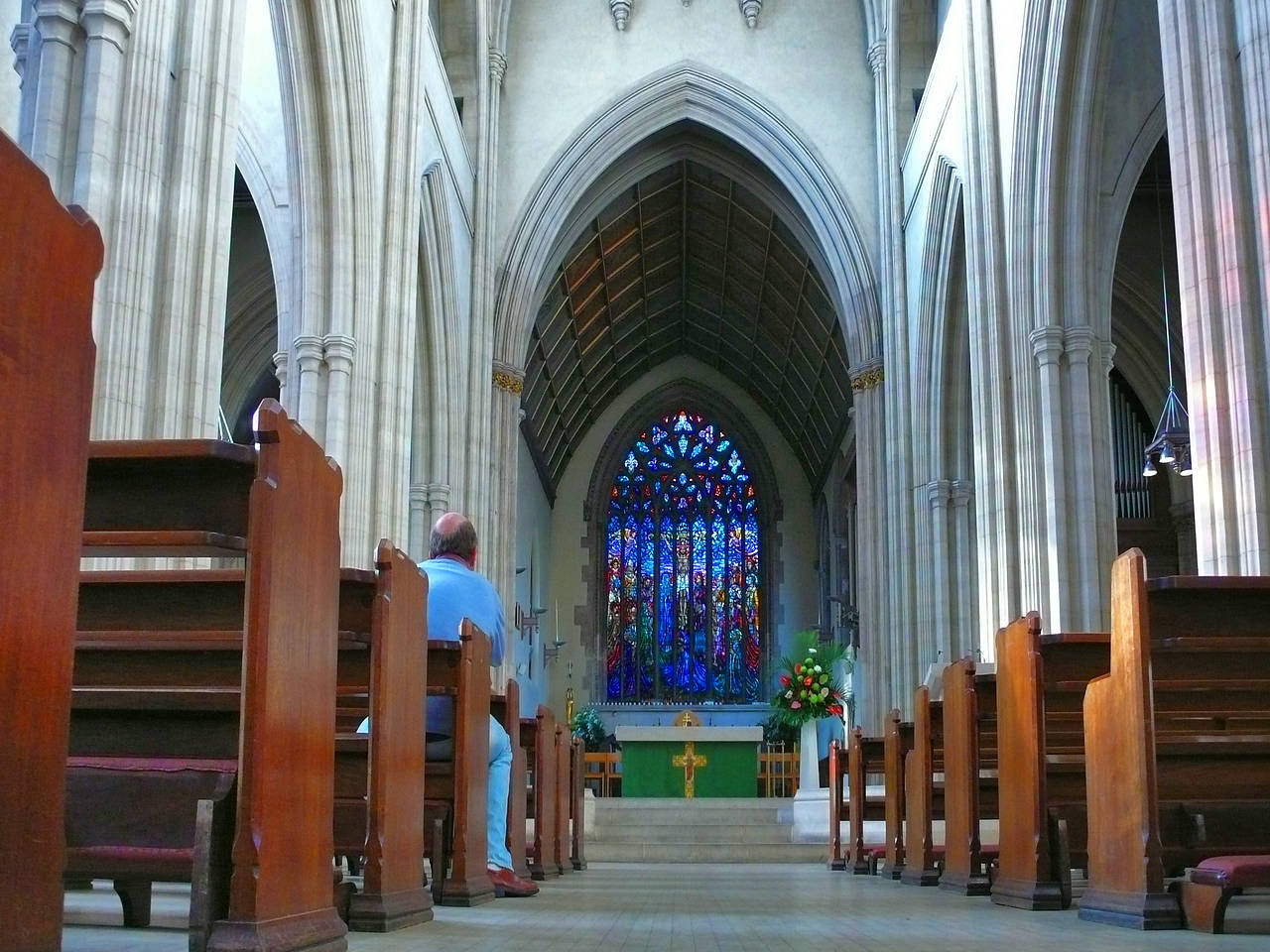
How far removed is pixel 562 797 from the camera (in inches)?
327

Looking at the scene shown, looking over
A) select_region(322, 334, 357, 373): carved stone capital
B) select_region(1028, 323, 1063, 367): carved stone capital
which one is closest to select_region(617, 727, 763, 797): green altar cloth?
select_region(1028, 323, 1063, 367): carved stone capital

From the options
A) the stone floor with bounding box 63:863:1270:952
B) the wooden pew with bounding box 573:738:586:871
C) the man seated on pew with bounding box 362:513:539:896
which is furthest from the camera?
the wooden pew with bounding box 573:738:586:871

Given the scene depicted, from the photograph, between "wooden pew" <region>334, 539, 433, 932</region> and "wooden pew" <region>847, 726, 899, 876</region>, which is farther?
"wooden pew" <region>847, 726, 899, 876</region>

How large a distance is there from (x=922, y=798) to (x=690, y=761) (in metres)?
7.37

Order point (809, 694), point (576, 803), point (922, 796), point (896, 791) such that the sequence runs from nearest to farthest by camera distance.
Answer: point (922, 796) < point (896, 791) < point (576, 803) < point (809, 694)

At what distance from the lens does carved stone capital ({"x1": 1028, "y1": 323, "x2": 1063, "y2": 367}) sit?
32.8ft

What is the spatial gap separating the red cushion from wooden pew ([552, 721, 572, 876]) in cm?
456

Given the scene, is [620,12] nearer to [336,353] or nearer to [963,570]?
[963,570]

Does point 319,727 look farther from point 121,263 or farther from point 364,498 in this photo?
point 364,498

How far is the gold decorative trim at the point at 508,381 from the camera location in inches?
621

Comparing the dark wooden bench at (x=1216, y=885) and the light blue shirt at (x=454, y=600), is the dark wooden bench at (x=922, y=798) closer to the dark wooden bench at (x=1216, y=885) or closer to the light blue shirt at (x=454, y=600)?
the light blue shirt at (x=454, y=600)

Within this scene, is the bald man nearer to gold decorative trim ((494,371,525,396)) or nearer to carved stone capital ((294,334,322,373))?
carved stone capital ((294,334,322,373))

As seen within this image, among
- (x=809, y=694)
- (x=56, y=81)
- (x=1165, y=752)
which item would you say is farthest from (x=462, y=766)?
(x=809, y=694)

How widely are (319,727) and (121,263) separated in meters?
3.84
